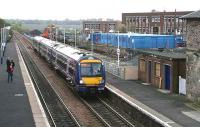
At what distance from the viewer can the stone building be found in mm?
24172

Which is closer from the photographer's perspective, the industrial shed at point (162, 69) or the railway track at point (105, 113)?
the railway track at point (105, 113)

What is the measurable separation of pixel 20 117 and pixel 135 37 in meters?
35.6

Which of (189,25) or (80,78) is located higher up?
(189,25)

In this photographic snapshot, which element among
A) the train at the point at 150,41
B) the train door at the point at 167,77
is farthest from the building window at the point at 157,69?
the train at the point at 150,41

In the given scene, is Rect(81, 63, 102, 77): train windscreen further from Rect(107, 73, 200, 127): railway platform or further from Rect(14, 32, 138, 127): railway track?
Rect(107, 73, 200, 127): railway platform

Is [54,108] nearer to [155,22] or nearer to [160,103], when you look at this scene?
[160,103]

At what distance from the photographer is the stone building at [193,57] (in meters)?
24.2

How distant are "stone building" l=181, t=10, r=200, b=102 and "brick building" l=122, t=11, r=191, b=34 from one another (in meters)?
53.1

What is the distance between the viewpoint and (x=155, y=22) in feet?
296

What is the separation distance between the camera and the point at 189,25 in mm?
25453

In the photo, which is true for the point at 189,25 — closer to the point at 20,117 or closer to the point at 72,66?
the point at 72,66

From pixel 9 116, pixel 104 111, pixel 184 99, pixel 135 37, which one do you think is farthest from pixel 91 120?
pixel 135 37

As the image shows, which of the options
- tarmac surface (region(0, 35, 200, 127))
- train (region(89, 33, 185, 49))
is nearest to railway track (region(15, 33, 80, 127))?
tarmac surface (region(0, 35, 200, 127))

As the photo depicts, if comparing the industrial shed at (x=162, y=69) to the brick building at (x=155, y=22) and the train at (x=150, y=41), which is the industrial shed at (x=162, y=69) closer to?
the train at (x=150, y=41)
